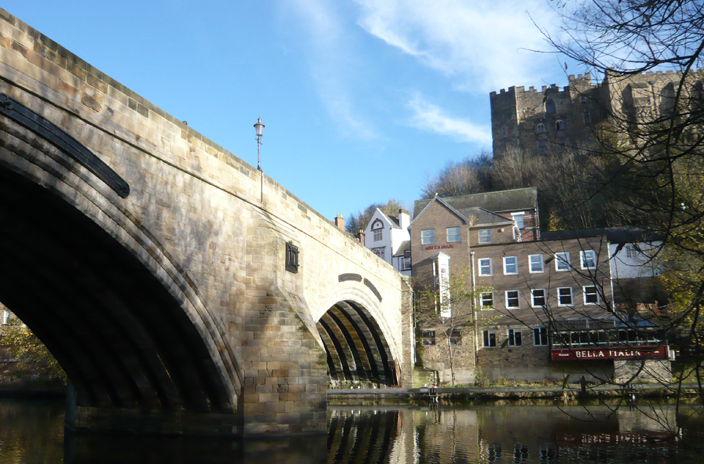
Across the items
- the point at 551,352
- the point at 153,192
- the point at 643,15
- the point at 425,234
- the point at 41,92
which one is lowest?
the point at 551,352

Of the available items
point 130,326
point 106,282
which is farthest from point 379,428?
point 106,282

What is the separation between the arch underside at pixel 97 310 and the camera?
9.87m

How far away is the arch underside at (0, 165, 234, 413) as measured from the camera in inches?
388

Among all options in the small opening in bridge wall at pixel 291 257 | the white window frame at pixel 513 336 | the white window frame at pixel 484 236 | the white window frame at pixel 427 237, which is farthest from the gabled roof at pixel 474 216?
the small opening in bridge wall at pixel 291 257

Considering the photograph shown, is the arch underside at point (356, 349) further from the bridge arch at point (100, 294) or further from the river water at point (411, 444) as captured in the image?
the bridge arch at point (100, 294)

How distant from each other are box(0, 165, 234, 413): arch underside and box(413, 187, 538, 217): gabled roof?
27.1 meters

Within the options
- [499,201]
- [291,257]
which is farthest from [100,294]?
[499,201]

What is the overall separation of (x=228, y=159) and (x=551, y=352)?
2198 centimetres

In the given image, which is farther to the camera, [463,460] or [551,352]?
[551,352]

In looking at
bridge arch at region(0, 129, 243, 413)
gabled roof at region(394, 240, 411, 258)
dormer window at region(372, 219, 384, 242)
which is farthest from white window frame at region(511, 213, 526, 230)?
bridge arch at region(0, 129, 243, 413)

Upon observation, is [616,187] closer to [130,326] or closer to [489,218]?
[130,326]

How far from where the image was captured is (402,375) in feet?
96.1

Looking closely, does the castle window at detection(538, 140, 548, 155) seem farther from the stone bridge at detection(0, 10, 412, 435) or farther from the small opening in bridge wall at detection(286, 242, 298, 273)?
the small opening in bridge wall at detection(286, 242, 298, 273)

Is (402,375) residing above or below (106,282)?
below
